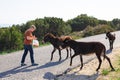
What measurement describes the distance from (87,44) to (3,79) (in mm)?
3651

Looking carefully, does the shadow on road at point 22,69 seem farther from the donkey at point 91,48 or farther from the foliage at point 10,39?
the foliage at point 10,39

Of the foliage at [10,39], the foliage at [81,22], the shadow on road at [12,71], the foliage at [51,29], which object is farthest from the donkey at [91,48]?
the foliage at [81,22]

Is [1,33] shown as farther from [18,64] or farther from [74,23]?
[74,23]

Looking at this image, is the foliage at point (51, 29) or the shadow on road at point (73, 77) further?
the foliage at point (51, 29)

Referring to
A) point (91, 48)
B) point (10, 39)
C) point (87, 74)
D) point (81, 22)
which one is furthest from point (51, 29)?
point (87, 74)

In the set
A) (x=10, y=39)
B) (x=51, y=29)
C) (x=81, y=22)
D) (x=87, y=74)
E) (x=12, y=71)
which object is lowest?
(x=81, y=22)

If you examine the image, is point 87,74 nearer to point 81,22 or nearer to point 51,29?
point 51,29

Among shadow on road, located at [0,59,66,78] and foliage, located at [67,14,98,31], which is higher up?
shadow on road, located at [0,59,66,78]

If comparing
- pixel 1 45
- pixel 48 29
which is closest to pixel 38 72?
pixel 1 45

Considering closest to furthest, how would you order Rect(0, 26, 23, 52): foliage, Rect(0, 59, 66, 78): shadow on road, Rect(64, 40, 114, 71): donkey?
Rect(64, 40, 114, 71): donkey → Rect(0, 59, 66, 78): shadow on road → Rect(0, 26, 23, 52): foliage

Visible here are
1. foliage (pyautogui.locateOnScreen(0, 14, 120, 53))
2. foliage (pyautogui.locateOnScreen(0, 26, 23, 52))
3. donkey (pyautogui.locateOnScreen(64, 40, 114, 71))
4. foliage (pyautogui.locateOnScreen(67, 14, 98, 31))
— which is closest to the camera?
donkey (pyautogui.locateOnScreen(64, 40, 114, 71))

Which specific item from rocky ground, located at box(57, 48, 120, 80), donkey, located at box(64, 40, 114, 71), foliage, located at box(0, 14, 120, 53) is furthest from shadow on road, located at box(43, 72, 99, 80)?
foliage, located at box(0, 14, 120, 53)

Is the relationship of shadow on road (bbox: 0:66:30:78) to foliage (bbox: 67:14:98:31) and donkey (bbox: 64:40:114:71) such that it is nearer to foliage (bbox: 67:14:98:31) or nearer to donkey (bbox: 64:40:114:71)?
donkey (bbox: 64:40:114:71)

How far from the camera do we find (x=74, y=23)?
219 feet
